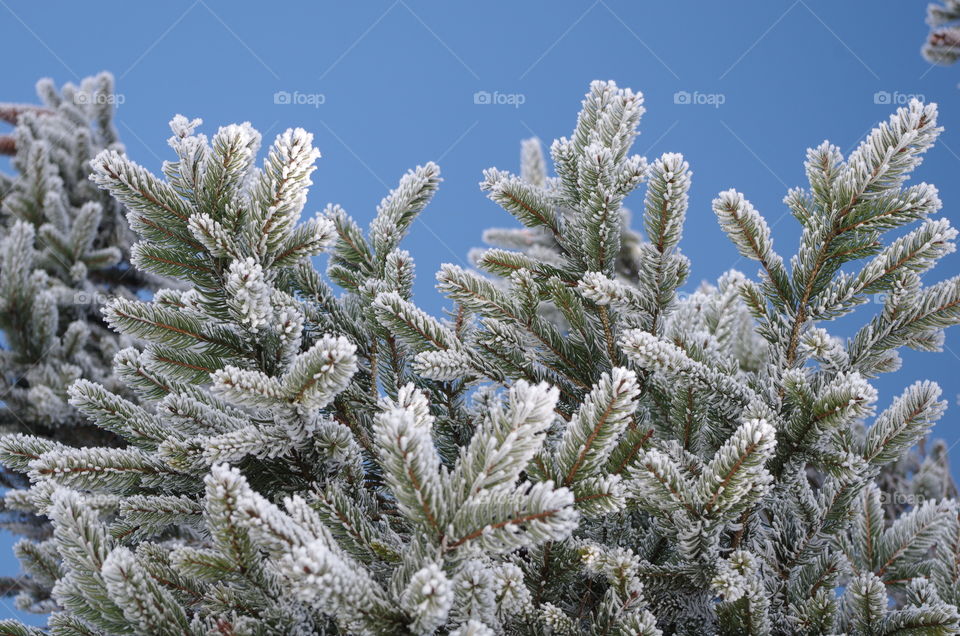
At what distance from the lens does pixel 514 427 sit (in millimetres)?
1141

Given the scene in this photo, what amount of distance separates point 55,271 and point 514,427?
5731 mm

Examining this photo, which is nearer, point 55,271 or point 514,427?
point 514,427

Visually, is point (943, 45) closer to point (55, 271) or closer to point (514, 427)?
point (514, 427)

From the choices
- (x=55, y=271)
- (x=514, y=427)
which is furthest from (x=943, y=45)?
(x=55, y=271)

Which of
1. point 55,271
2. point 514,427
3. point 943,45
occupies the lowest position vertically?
point 514,427

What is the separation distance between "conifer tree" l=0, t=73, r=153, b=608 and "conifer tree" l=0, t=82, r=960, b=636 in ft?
9.48

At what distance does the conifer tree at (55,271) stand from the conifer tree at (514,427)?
2.89m

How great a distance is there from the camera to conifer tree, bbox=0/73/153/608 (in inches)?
190

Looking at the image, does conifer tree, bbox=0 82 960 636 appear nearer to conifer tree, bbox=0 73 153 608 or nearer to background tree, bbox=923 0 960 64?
conifer tree, bbox=0 73 153 608

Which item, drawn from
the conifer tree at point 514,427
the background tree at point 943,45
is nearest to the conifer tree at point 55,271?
the conifer tree at point 514,427

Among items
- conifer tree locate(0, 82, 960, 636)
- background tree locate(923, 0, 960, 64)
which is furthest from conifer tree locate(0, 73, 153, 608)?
background tree locate(923, 0, 960, 64)

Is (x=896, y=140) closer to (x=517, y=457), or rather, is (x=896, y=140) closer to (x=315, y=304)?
(x=517, y=457)

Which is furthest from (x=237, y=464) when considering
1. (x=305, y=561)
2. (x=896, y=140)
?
(x=896, y=140)

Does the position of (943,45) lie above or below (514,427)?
above
